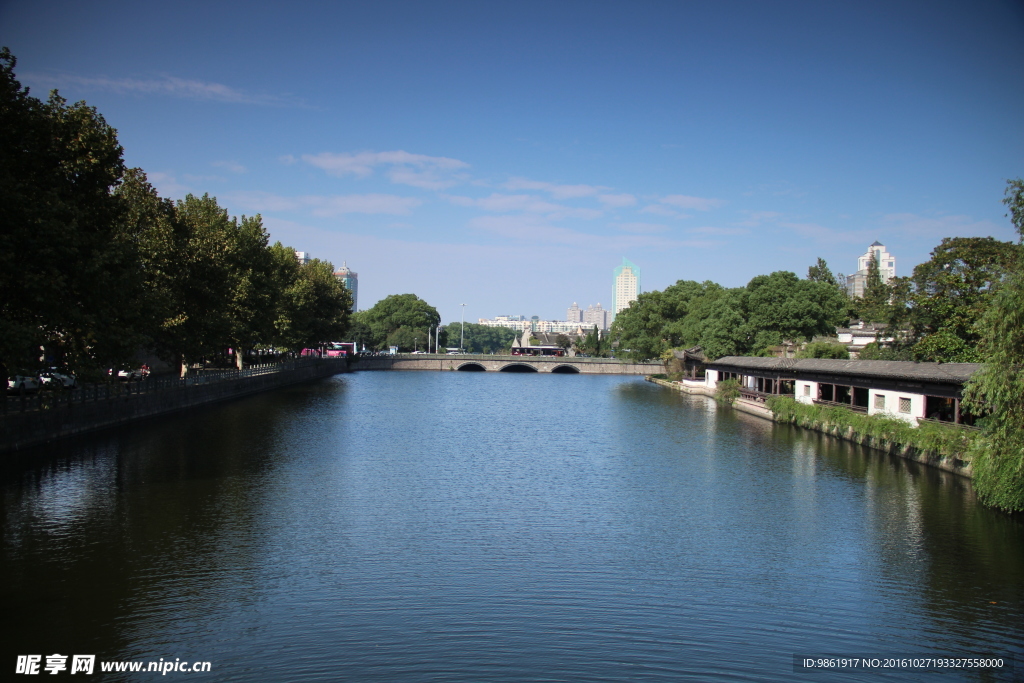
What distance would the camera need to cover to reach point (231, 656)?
11945 millimetres

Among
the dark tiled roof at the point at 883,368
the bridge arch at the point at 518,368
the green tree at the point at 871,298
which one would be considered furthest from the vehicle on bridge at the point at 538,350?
the dark tiled roof at the point at 883,368

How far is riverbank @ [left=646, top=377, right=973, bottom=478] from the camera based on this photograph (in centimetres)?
2772

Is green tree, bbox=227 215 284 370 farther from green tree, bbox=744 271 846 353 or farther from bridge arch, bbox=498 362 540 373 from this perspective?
bridge arch, bbox=498 362 540 373

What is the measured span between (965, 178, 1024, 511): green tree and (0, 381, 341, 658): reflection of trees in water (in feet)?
68.3

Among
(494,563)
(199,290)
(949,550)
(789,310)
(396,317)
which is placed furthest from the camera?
(396,317)

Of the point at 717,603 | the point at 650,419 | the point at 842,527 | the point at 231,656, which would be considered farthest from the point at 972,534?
the point at 650,419

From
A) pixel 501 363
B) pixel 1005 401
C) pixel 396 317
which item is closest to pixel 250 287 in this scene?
pixel 1005 401

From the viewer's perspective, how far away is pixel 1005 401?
68.0ft

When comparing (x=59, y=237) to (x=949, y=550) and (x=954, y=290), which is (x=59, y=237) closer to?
(x=949, y=550)

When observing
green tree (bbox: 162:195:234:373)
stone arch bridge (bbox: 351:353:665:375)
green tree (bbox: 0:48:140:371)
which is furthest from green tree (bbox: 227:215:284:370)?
stone arch bridge (bbox: 351:353:665:375)

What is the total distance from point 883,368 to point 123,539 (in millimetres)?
36153

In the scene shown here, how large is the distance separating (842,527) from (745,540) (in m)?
3.68

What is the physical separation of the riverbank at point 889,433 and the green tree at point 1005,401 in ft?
16.0

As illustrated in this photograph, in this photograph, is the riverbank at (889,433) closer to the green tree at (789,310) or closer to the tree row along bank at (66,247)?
the green tree at (789,310)
